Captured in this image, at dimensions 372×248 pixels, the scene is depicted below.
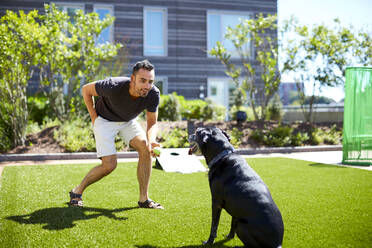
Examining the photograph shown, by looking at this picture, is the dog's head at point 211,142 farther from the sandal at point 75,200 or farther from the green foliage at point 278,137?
the green foliage at point 278,137

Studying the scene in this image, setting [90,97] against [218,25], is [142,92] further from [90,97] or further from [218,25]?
[218,25]

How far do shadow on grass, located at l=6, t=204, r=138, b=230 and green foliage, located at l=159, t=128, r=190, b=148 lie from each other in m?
5.54

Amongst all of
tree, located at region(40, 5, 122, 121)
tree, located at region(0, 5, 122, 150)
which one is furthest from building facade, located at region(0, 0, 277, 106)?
tree, located at region(0, 5, 122, 150)

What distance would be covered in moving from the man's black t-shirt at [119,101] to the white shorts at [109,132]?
86mm

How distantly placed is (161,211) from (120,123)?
1.22 m

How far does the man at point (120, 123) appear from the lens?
4.10 m

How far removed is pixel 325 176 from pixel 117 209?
4060mm

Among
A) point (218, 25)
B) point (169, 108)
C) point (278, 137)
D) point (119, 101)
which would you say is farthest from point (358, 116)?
point (218, 25)

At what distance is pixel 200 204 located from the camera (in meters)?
4.43

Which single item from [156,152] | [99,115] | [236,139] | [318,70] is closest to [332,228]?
[156,152]

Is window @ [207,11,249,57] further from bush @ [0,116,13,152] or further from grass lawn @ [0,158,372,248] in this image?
grass lawn @ [0,158,372,248]

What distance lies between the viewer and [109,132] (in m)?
4.28

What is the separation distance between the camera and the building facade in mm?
15648

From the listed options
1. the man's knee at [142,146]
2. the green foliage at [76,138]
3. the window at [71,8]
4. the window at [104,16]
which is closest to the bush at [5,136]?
the green foliage at [76,138]
